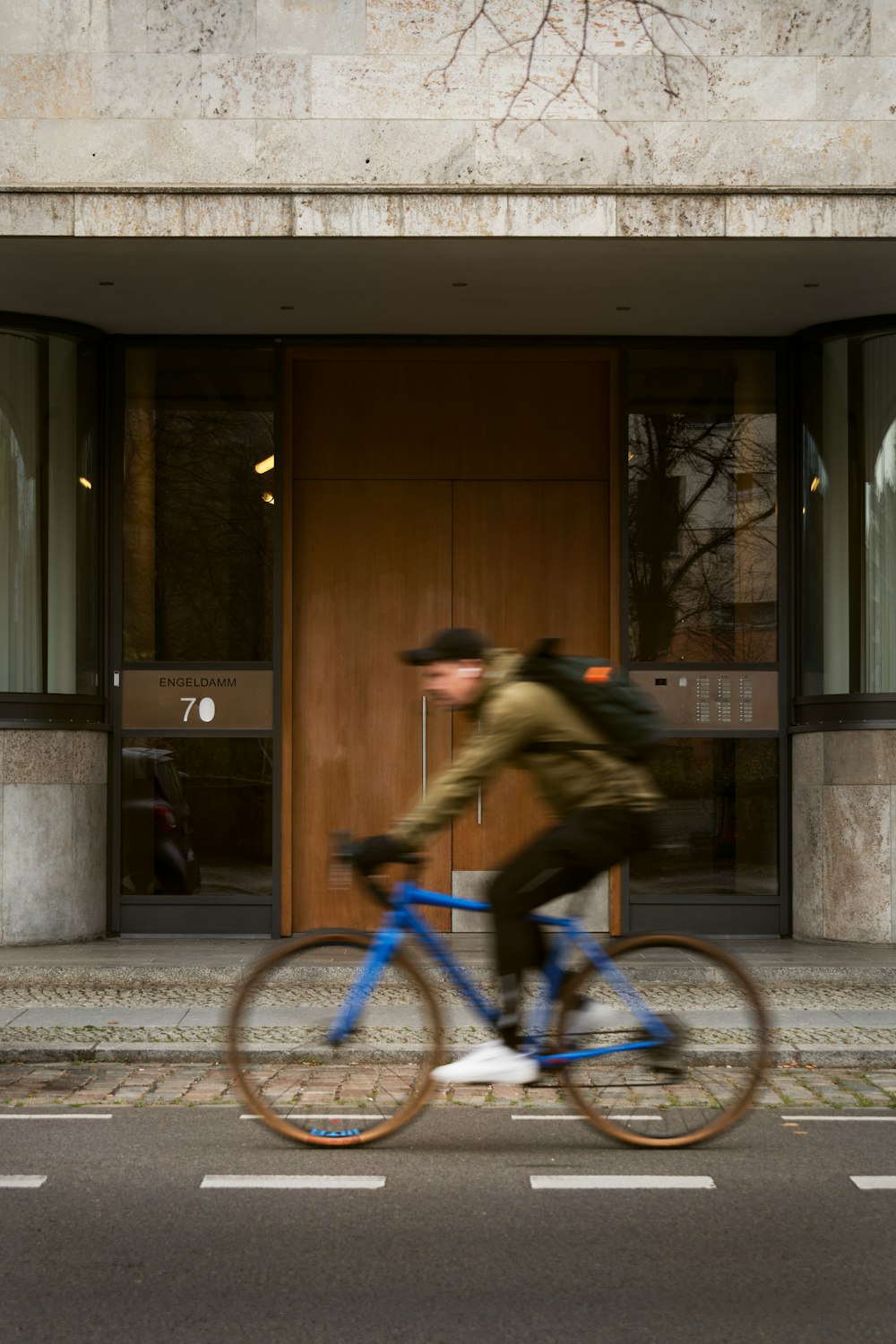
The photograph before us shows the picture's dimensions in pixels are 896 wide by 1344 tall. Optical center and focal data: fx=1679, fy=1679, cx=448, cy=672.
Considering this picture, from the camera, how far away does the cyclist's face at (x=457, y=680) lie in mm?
5426

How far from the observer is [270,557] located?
11.6 metres

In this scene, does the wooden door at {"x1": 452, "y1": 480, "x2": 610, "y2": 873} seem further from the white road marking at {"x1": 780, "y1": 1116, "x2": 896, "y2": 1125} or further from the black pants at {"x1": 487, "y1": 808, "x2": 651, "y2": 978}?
the black pants at {"x1": 487, "y1": 808, "x2": 651, "y2": 978}

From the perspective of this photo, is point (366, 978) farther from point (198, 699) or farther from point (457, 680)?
point (198, 699)

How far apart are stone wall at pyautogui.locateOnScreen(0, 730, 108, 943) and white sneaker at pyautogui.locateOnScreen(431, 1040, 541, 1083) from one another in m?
6.09

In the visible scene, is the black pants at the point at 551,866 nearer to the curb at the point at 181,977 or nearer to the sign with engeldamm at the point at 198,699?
the curb at the point at 181,977

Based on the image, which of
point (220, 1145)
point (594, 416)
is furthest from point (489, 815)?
point (220, 1145)

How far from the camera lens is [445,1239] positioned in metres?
4.74

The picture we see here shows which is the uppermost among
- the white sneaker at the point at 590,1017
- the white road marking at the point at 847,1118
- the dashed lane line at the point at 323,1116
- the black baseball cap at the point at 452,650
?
the black baseball cap at the point at 452,650

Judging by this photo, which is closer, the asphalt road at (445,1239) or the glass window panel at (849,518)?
the asphalt road at (445,1239)

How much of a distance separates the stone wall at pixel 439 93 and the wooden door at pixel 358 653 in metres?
2.66

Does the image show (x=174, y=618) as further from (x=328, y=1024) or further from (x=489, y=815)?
(x=328, y=1024)

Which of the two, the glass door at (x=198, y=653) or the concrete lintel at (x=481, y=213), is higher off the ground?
the concrete lintel at (x=481, y=213)

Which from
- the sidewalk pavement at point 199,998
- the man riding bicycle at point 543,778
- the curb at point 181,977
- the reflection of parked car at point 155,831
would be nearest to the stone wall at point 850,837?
the sidewalk pavement at point 199,998

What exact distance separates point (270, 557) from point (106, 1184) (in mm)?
6663
